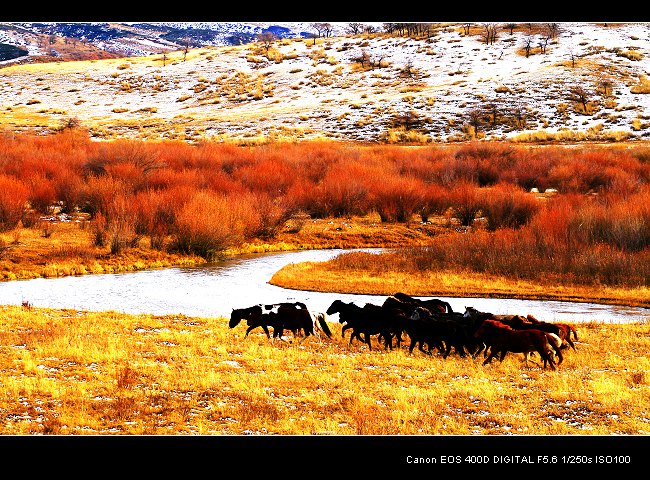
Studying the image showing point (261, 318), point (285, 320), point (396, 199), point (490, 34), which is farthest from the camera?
point (490, 34)

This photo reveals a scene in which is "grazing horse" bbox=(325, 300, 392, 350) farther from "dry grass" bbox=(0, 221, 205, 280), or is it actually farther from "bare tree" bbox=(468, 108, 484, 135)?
"bare tree" bbox=(468, 108, 484, 135)

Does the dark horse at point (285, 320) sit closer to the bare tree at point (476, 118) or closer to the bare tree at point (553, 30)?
the bare tree at point (476, 118)

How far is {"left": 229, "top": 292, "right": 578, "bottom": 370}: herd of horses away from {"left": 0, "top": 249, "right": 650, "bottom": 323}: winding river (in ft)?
8.32

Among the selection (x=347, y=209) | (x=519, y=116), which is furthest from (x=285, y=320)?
(x=519, y=116)

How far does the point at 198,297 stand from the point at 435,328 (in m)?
9.53

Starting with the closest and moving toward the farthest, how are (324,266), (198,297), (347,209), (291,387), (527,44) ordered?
(291,387) → (198,297) → (324,266) → (347,209) → (527,44)

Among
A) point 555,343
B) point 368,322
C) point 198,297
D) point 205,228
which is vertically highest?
point 555,343

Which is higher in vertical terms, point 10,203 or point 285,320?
point 285,320

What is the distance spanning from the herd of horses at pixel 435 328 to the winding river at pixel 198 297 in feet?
8.32

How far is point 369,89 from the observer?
262 ft

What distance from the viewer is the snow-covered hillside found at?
214 feet

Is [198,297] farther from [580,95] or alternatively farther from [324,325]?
[580,95]

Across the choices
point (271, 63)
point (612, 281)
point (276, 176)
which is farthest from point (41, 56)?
point (612, 281)

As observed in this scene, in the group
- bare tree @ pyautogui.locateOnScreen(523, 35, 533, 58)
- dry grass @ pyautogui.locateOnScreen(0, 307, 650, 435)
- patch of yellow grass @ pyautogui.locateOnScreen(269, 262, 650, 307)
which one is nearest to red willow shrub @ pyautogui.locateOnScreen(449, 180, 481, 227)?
patch of yellow grass @ pyautogui.locateOnScreen(269, 262, 650, 307)
